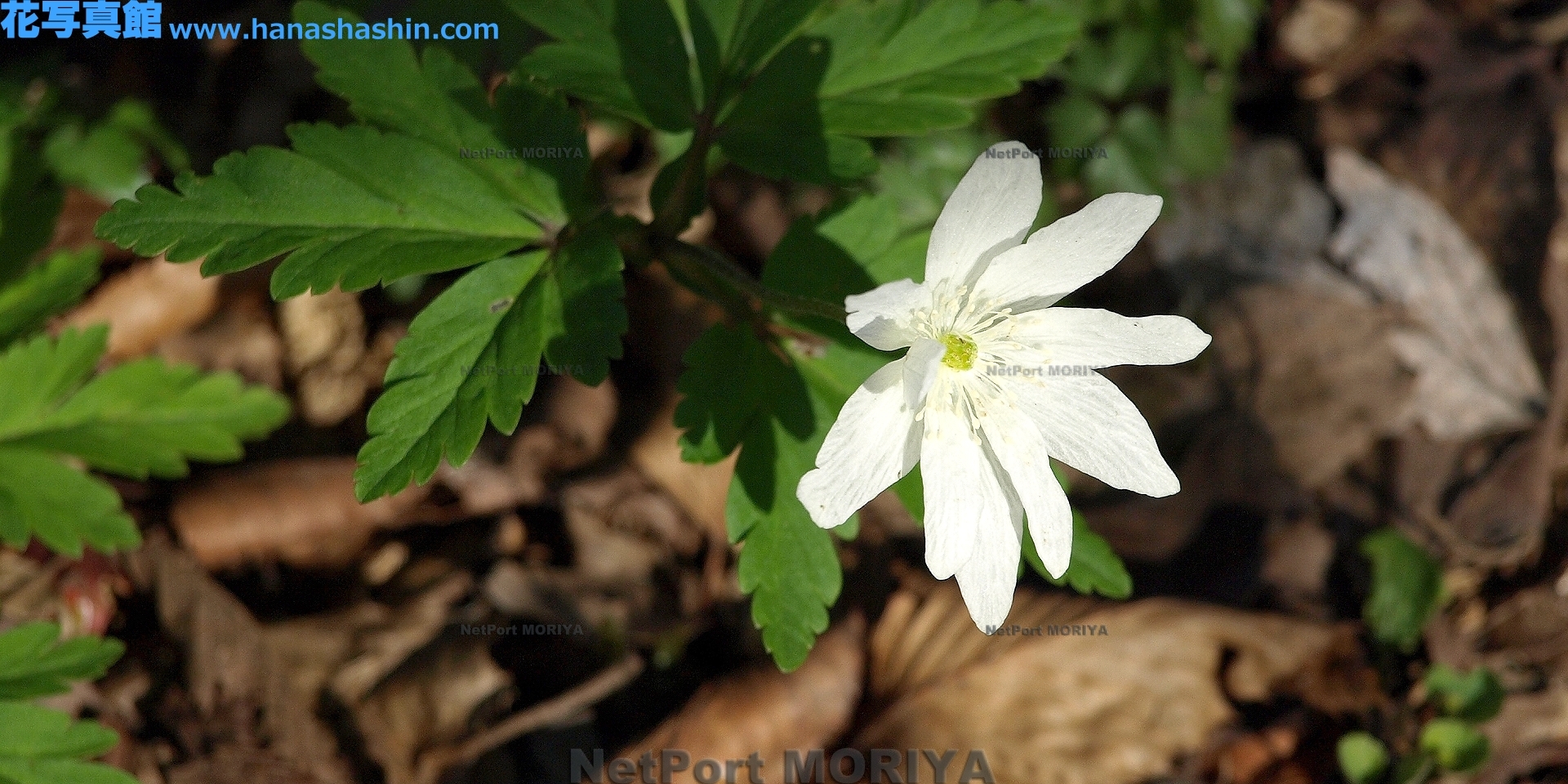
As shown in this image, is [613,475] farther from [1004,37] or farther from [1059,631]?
[1004,37]

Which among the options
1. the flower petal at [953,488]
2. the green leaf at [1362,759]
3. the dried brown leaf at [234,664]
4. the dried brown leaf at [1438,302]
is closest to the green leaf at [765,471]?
the flower petal at [953,488]

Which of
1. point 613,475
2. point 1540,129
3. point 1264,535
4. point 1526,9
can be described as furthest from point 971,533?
point 1526,9

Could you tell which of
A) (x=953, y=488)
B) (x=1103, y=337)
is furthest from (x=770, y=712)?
(x=1103, y=337)

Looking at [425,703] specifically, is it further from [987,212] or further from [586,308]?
[987,212]

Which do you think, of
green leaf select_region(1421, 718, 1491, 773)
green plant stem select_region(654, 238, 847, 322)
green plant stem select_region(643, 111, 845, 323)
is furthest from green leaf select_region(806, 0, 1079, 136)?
green leaf select_region(1421, 718, 1491, 773)

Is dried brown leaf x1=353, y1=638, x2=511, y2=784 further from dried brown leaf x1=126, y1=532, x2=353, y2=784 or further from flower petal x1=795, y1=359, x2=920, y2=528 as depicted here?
flower petal x1=795, y1=359, x2=920, y2=528

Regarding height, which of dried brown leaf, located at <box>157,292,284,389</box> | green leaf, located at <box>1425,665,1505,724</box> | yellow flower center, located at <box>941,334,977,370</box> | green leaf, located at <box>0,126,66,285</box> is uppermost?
green leaf, located at <box>0,126,66,285</box>
